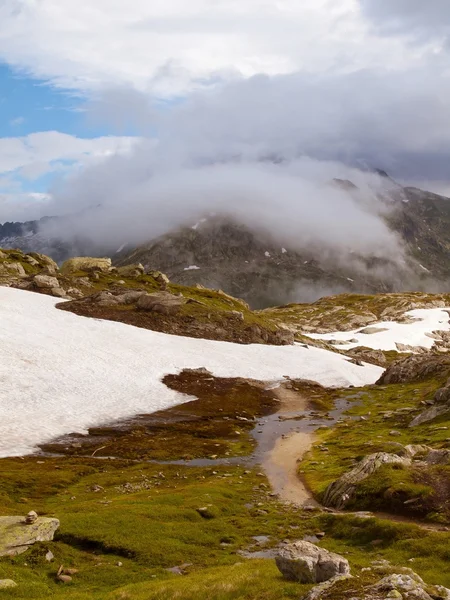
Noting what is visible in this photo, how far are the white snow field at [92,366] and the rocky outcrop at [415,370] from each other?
6366 millimetres

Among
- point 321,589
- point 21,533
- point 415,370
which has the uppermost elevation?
point 321,589

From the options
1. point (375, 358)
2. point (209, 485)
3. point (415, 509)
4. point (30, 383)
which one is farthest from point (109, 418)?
point (375, 358)

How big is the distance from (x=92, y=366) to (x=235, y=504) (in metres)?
46.3

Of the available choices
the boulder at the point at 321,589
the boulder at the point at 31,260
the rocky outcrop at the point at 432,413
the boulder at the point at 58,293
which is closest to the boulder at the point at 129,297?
the boulder at the point at 58,293

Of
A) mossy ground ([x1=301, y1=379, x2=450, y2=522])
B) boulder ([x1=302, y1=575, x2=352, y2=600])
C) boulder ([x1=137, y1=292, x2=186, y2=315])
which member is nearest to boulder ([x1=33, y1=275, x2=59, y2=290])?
boulder ([x1=137, y1=292, x2=186, y2=315])

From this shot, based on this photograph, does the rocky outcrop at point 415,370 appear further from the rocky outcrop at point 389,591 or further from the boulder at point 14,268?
the boulder at point 14,268

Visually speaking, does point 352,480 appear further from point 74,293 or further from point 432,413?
point 74,293

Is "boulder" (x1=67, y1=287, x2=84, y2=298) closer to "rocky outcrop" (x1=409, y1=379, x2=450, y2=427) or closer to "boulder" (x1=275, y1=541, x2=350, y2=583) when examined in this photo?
"rocky outcrop" (x1=409, y1=379, x2=450, y2=427)

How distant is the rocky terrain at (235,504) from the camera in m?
23.4

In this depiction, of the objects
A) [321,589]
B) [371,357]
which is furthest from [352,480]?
[371,357]

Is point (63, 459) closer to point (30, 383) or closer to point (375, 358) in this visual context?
point (30, 383)

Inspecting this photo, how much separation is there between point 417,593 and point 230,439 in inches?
1990

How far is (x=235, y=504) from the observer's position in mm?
40781

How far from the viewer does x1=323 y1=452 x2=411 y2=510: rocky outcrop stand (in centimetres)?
4084
